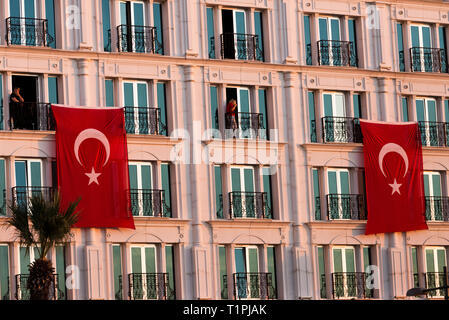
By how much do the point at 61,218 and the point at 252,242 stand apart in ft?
33.0

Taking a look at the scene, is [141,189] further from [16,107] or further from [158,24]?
[158,24]

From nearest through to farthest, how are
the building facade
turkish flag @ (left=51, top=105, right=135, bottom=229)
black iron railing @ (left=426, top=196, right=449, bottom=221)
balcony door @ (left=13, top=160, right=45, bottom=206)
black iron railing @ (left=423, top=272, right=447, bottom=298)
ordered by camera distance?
balcony door @ (left=13, top=160, right=45, bottom=206), turkish flag @ (left=51, top=105, right=135, bottom=229), the building facade, black iron railing @ (left=423, top=272, right=447, bottom=298), black iron railing @ (left=426, top=196, right=449, bottom=221)

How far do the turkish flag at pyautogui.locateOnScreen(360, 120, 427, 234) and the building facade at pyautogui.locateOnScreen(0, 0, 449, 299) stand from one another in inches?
21.3

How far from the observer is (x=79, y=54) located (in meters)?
51.1

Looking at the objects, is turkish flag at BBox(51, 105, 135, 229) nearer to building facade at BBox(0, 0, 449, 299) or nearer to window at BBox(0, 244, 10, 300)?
building facade at BBox(0, 0, 449, 299)

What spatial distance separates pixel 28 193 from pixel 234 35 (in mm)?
11101

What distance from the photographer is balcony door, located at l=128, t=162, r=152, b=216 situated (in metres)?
51.3

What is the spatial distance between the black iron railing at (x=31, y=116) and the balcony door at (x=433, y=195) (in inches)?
659

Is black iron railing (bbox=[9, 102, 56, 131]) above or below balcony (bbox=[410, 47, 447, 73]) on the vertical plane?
below

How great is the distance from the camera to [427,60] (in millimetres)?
58031

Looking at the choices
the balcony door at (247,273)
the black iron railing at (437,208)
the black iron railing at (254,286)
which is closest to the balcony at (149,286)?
the black iron railing at (254,286)

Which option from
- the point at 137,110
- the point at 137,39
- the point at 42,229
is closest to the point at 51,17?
the point at 137,39

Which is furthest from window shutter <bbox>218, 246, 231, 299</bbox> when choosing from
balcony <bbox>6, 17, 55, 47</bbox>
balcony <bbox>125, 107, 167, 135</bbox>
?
balcony <bbox>6, 17, 55, 47</bbox>
